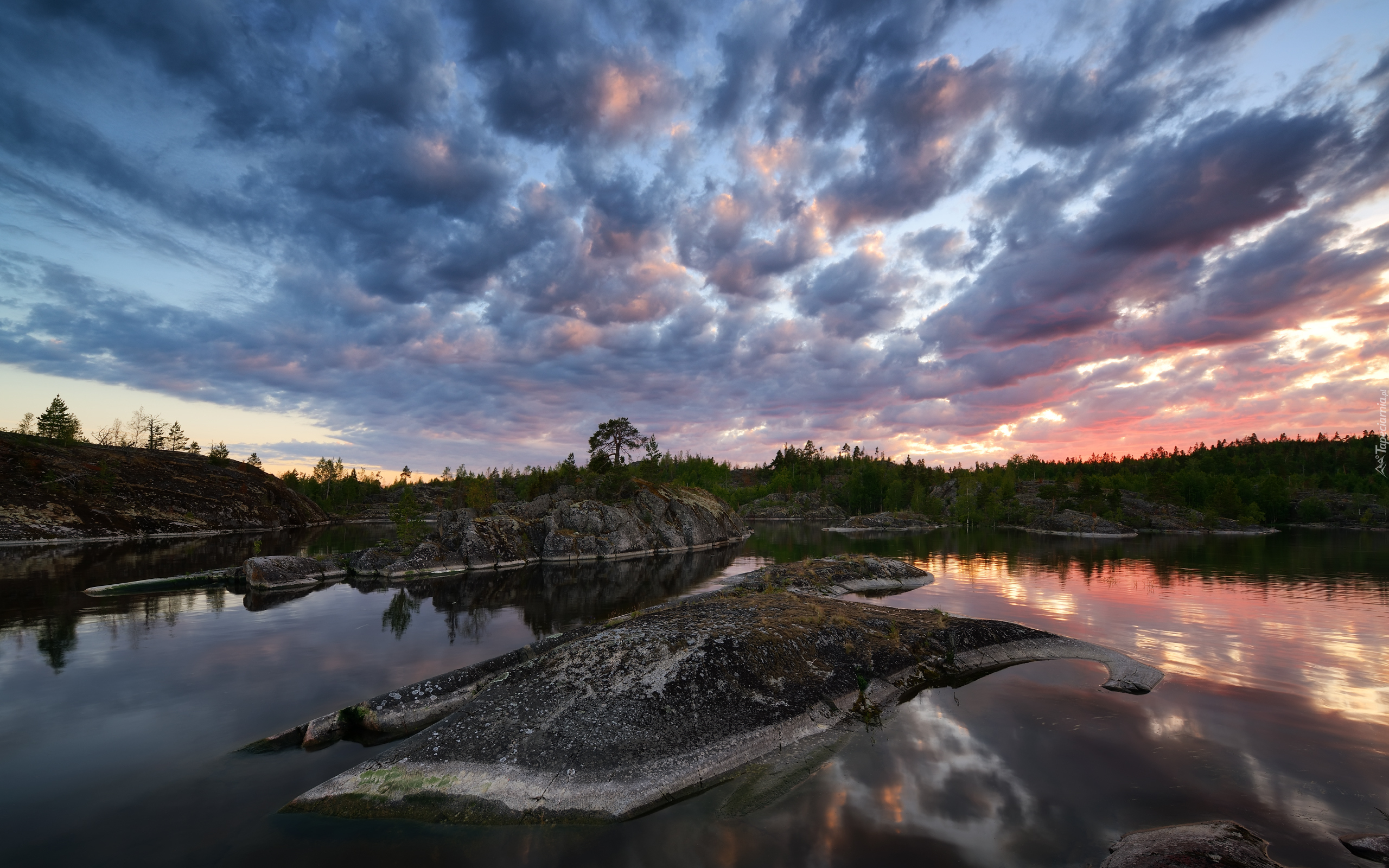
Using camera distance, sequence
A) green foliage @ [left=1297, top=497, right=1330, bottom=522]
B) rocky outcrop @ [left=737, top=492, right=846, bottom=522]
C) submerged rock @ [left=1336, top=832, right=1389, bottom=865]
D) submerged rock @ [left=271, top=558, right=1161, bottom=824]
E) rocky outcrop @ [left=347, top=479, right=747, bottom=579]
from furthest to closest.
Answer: rocky outcrop @ [left=737, top=492, right=846, bottom=522], green foliage @ [left=1297, top=497, right=1330, bottom=522], rocky outcrop @ [left=347, top=479, right=747, bottom=579], submerged rock @ [left=271, top=558, right=1161, bottom=824], submerged rock @ [left=1336, top=832, right=1389, bottom=865]

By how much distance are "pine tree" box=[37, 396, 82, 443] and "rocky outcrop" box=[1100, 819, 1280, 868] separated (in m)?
177

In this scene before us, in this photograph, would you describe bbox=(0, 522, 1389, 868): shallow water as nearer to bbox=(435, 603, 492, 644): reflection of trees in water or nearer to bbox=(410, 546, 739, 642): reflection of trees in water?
bbox=(435, 603, 492, 644): reflection of trees in water

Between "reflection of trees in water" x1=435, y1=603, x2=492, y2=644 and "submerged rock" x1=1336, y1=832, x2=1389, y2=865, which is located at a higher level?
"submerged rock" x1=1336, y1=832, x2=1389, y2=865

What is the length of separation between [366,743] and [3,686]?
19.0 m

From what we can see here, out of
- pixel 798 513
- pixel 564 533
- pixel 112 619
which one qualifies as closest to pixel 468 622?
pixel 112 619

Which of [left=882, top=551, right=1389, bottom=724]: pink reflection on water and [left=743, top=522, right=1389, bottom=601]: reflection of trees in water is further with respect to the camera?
[left=743, top=522, right=1389, bottom=601]: reflection of trees in water

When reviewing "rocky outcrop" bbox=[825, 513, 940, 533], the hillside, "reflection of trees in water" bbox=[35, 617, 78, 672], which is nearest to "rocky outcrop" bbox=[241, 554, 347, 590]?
"reflection of trees in water" bbox=[35, 617, 78, 672]

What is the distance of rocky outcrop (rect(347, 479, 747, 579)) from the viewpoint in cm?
5750

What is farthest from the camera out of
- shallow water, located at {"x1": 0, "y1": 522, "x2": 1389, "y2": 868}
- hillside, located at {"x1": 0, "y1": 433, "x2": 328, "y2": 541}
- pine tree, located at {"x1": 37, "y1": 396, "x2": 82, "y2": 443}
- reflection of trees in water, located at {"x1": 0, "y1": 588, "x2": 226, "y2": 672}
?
pine tree, located at {"x1": 37, "y1": 396, "x2": 82, "y2": 443}

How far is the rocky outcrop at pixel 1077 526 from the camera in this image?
11818cm

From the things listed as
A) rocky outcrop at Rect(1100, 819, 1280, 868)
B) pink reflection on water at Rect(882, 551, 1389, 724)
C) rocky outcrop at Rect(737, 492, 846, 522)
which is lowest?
rocky outcrop at Rect(737, 492, 846, 522)

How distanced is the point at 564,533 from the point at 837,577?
39.3 metres

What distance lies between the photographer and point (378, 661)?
25234 mm

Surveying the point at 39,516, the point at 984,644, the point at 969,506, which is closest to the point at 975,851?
the point at 984,644
